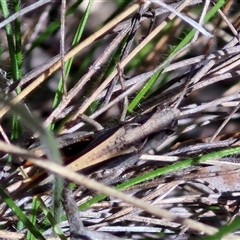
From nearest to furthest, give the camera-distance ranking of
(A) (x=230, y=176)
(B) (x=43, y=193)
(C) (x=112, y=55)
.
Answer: (B) (x=43, y=193), (C) (x=112, y=55), (A) (x=230, y=176)

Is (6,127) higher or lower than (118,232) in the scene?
higher

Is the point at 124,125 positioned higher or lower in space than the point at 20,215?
higher

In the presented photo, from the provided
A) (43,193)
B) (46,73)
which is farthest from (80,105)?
(43,193)

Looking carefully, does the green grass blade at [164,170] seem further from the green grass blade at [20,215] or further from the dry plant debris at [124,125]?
the green grass blade at [20,215]

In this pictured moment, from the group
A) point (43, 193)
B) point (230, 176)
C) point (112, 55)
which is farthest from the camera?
point (230, 176)

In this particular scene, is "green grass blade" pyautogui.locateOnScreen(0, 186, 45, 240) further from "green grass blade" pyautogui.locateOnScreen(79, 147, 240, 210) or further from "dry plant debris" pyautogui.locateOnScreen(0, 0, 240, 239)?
"green grass blade" pyautogui.locateOnScreen(79, 147, 240, 210)

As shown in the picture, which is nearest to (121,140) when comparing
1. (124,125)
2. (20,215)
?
(124,125)

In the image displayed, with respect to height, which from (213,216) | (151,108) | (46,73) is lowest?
(213,216)

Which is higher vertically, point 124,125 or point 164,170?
point 124,125

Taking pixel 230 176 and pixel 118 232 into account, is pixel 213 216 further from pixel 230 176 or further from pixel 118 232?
pixel 118 232

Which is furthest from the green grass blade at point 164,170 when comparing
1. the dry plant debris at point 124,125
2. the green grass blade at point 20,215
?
the green grass blade at point 20,215

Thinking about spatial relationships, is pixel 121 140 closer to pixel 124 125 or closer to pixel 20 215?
pixel 124 125
